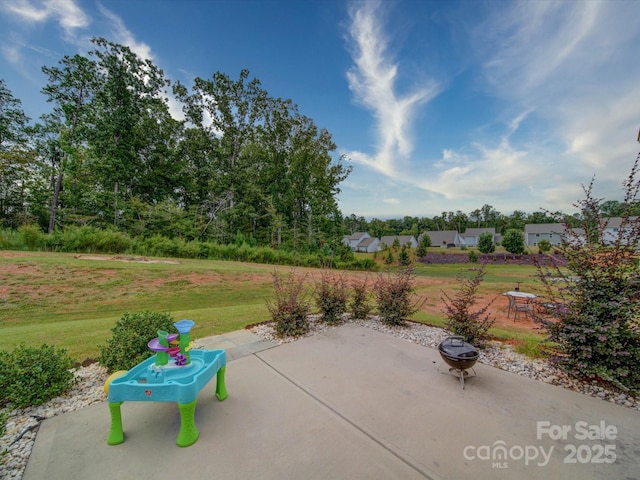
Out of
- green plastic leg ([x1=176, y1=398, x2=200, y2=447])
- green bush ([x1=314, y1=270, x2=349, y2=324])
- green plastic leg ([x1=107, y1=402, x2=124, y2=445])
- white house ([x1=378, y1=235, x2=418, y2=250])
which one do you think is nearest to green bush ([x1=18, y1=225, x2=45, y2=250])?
green bush ([x1=314, y1=270, x2=349, y2=324])

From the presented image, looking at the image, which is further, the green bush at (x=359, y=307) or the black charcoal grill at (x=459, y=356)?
the green bush at (x=359, y=307)

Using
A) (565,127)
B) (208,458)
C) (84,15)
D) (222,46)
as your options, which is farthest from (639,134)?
(84,15)

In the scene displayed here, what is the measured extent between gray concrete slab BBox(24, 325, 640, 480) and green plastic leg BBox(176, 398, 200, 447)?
0.19 feet

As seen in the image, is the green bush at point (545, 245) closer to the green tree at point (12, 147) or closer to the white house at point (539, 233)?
the white house at point (539, 233)

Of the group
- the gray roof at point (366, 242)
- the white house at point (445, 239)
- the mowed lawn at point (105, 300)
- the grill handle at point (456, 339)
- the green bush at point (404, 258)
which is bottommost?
the mowed lawn at point (105, 300)

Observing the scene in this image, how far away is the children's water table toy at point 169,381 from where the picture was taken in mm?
1890

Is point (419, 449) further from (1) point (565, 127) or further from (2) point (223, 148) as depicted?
(2) point (223, 148)

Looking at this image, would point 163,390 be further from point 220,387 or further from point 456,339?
point 456,339

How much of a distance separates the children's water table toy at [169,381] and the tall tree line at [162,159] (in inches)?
700

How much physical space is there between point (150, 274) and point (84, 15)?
9.83 m

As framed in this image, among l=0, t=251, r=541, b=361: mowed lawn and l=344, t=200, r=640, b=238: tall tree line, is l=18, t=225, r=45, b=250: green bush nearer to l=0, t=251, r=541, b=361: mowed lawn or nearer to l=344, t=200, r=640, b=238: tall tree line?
l=0, t=251, r=541, b=361: mowed lawn

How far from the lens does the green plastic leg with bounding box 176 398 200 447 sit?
6.33 feet

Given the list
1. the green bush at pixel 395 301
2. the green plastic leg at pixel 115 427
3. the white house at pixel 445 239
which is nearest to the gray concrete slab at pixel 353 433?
the green plastic leg at pixel 115 427

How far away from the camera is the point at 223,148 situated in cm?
2086
